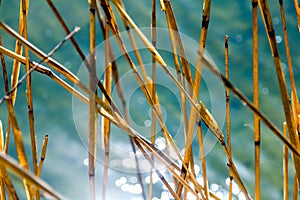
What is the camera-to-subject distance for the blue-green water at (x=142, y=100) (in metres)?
1.49

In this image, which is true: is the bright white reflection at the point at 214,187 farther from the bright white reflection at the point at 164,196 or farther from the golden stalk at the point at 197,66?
the golden stalk at the point at 197,66

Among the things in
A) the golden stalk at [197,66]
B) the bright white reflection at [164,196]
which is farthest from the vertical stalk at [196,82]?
the bright white reflection at [164,196]

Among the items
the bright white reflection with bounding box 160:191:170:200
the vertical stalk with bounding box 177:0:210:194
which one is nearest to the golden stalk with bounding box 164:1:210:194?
the vertical stalk with bounding box 177:0:210:194

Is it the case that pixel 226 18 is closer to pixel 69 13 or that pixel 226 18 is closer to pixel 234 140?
pixel 234 140

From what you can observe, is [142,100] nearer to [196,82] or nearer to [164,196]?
[164,196]

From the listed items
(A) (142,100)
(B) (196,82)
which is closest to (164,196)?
(A) (142,100)

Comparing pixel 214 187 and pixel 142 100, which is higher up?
pixel 142 100

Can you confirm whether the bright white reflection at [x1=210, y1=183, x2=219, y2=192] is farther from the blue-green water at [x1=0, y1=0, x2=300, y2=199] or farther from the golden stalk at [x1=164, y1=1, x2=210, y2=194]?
the golden stalk at [x1=164, y1=1, x2=210, y2=194]

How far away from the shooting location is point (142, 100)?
1598 millimetres

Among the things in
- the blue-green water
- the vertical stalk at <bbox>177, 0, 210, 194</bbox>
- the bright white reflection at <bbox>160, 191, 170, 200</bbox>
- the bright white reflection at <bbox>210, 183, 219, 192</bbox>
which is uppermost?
the blue-green water

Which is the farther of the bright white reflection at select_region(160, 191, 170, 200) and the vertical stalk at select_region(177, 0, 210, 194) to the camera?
the bright white reflection at select_region(160, 191, 170, 200)

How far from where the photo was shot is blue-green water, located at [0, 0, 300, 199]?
1489 millimetres

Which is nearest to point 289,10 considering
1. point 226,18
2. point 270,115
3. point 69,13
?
point 226,18

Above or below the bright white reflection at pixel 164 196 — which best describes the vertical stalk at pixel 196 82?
below
